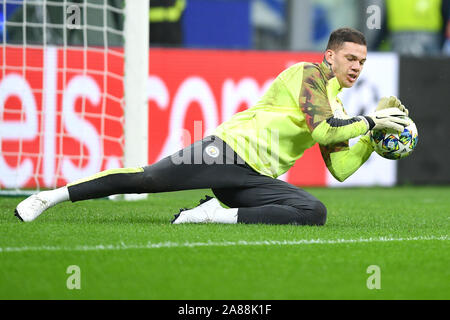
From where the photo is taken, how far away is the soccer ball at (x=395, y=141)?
633 centimetres

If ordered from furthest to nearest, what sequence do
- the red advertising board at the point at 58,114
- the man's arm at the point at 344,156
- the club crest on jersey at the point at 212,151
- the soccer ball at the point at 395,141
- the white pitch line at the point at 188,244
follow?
the red advertising board at the point at 58,114 → the man's arm at the point at 344,156 → the soccer ball at the point at 395,141 → the club crest on jersey at the point at 212,151 → the white pitch line at the point at 188,244

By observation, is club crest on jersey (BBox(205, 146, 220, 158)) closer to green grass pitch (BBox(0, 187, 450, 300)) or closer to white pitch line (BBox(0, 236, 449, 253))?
green grass pitch (BBox(0, 187, 450, 300))

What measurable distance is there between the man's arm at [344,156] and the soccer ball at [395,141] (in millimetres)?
127

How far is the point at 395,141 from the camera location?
20.7ft

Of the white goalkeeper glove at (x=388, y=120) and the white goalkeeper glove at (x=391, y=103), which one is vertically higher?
the white goalkeeper glove at (x=391, y=103)

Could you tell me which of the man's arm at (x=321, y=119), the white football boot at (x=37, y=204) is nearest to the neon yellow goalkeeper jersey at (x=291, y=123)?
the man's arm at (x=321, y=119)

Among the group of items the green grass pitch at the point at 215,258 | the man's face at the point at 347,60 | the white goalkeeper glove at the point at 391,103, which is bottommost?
the green grass pitch at the point at 215,258

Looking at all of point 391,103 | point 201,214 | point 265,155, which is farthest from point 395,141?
point 201,214

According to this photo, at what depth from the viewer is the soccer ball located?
6328mm

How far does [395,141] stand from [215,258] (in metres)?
1.94

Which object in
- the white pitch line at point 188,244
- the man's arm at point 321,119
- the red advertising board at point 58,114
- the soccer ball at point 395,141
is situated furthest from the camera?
the red advertising board at point 58,114

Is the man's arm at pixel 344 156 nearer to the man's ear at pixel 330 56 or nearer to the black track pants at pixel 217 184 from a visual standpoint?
the black track pants at pixel 217 184

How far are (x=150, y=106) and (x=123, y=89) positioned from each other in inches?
66.3

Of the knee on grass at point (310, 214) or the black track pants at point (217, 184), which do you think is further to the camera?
the knee on grass at point (310, 214)
